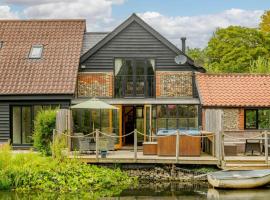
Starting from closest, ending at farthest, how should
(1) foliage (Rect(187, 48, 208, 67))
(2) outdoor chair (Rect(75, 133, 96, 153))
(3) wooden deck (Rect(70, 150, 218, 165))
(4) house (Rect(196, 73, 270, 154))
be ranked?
(3) wooden deck (Rect(70, 150, 218, 165)) → (2) outdoor chair (Rect(75, 133, 96, 153)) → (4) house (Rect(196, 73, 270, 154)) → (1) foliage (Rect(187, 48, 208, 67))

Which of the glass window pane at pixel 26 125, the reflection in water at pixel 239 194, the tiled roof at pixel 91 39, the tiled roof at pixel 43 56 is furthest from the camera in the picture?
the tiled roof at pixel 91 39

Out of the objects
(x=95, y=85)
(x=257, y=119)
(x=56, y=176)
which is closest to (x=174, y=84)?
(x=95, y=85)

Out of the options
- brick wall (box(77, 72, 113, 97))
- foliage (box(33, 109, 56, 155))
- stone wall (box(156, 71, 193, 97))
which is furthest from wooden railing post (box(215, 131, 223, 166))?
brick wall (box(77, 72, 113, 97))

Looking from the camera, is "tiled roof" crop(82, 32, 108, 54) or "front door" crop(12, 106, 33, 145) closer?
"front door" crop(12, 106, 33, 145)

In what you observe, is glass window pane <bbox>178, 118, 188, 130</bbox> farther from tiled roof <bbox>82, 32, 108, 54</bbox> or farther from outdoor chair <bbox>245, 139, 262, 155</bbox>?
tiled roof <bbox>82, 32, 108, 54</bbox>

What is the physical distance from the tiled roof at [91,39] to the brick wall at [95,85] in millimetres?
2423

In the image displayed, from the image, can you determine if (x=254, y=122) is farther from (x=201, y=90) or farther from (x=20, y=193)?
(x=20, y=193)

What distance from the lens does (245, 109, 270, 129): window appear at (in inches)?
1249

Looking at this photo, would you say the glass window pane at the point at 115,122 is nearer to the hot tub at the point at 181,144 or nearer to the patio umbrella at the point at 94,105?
the patio umbrella at the point at 94,105

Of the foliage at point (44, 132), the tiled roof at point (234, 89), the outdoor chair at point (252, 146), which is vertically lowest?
the outdoor chair at point (252, 146)

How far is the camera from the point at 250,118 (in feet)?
105

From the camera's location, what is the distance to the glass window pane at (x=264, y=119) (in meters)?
31.8

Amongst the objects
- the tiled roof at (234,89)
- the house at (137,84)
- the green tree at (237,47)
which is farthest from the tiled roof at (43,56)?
the green tree at (237,47)

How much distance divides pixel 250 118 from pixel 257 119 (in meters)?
0.54
